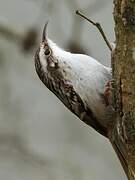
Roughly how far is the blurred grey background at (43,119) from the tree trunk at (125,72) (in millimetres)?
2922

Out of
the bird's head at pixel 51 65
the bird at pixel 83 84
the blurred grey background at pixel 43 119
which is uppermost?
the bird's head at pixel 51 65

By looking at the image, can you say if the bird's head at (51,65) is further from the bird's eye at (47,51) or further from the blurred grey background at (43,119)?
the blurred grey background at (43,119)

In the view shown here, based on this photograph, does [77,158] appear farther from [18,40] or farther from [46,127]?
[18,40]

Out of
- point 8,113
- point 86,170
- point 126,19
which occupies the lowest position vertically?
point 86,170

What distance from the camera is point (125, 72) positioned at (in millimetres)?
3236

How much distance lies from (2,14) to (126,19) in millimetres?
3579

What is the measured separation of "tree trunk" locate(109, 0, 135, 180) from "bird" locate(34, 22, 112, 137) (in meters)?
0.39

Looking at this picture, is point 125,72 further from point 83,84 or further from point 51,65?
point 51,65

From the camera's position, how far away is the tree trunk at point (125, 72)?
321cm

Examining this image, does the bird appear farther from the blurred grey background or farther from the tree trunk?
Answer: the blurred grey background

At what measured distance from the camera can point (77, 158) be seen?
681cm

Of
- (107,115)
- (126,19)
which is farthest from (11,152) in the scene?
(126,19)

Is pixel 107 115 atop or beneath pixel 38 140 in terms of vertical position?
atop

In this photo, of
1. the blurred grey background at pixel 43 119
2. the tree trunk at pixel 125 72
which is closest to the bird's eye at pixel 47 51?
the tree trunk at pixel 125 72
